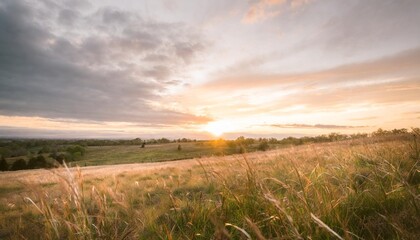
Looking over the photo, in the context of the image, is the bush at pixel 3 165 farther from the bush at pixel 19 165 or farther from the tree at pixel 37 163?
the tree at pixel 37 163

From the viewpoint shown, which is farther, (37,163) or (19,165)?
(37,163)

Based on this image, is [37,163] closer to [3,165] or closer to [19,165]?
[19,165]

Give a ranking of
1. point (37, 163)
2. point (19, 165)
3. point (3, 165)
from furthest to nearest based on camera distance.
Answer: point (37, 163) < point (19, 165) < point (3, 165)

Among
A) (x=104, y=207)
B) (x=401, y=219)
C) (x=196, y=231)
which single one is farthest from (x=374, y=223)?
(x=104, y=207)

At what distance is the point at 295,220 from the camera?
2.47 metres

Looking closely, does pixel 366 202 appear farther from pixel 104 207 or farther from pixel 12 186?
pixel 12 186

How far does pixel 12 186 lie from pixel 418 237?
28204 millimetres

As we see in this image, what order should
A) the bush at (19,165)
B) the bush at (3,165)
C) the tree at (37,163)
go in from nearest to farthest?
the bush at (3,165) < the bush at (19,165) < the tree at (37,163)

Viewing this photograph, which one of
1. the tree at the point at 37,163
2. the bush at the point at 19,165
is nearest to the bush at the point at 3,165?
the bush at the point at 19,165

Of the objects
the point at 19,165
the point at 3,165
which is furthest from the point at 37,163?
the point at 3,165

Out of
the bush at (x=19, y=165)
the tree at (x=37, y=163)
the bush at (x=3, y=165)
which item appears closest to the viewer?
the bush at (x=3, y=165)

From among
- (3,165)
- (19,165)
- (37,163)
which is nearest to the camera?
(3,165)

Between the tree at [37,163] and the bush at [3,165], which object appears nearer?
the bush at [3,165]

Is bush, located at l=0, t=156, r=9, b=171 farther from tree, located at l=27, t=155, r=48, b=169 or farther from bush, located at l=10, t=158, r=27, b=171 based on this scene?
tree, located at l=27, t=155, r=48, b=169
